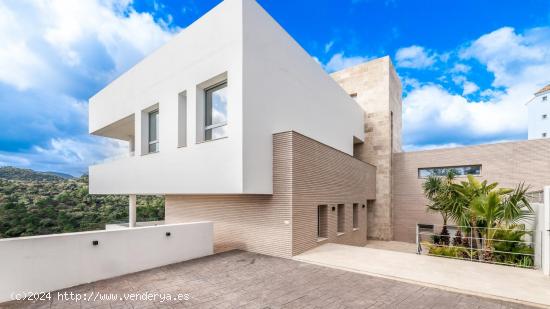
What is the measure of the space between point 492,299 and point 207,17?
31.4ft

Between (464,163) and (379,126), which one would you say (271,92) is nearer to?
(379,126)

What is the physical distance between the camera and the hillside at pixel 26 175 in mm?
21720

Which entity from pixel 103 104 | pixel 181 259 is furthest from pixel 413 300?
pixel 103 104

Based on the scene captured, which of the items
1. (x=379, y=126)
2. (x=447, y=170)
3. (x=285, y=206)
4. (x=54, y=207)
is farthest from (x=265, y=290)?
(x=54, y=207)

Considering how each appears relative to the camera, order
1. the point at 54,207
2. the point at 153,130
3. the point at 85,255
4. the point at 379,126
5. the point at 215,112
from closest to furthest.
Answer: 1. the point at 85,255
2. the point at 215,112
3. the point at 153,130
4. the point at 379,126
5. the point at 54,207

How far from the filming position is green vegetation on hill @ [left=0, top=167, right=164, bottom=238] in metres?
16.2

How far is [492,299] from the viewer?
4270mm

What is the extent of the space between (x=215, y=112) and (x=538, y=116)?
145ft

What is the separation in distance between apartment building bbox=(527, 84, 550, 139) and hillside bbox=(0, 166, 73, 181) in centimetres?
5542

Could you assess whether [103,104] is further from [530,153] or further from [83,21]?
[530,153]

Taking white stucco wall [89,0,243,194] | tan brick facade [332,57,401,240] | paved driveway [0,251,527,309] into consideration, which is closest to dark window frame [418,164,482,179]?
tan brick facade [332,57,401,240]

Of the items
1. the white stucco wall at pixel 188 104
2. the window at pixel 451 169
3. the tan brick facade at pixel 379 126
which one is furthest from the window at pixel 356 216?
the white stucco wall at pixel 188 104

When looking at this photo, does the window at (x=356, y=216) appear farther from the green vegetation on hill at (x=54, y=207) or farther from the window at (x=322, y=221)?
the green vegetation on hill at (x=54, y=207)

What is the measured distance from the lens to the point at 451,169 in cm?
1522
